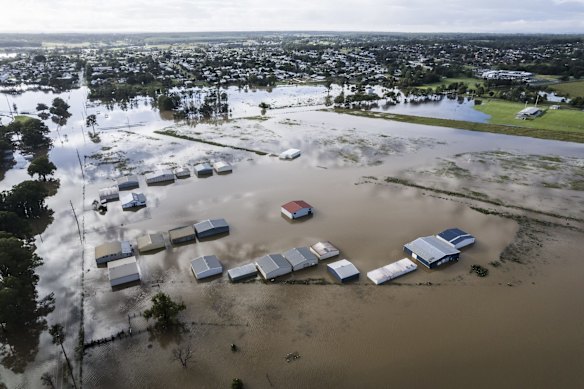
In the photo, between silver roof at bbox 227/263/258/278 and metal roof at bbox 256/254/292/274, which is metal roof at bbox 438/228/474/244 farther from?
silver roof at bbox 227/263/258/278

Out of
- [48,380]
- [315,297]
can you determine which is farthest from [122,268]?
[315,297]

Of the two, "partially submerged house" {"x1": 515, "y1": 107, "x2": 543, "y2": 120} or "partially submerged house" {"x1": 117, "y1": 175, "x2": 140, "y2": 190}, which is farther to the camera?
"partially submerged house" {"x1": 515, "y1": 107, "x2": 543, "y2": 120}

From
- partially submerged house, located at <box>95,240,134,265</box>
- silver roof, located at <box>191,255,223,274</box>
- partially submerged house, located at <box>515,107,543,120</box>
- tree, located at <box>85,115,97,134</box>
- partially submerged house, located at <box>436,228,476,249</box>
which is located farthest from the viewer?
partially submerged house, located at <box>515,107,543,120</box>

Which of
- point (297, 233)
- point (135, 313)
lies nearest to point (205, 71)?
point (297, 233)

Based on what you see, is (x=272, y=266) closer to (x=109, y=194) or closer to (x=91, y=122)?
(x=109, y=194)

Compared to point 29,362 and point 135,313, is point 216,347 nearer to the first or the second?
point 135,313

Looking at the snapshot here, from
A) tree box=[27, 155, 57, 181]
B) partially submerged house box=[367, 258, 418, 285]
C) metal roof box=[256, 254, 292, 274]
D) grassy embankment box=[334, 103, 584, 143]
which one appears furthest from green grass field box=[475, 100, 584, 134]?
tree box=[27, 155, 57, 181]

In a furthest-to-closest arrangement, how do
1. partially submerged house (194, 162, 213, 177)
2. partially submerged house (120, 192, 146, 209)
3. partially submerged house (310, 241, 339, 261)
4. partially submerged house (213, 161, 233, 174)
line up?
partially submerged house (213, 161, 233, 174)
partially submerged house (194, 162, 213, 177)
partially submerged house (120, 192, 146, 209)
partially submerged house (310, 241, 339, 261)

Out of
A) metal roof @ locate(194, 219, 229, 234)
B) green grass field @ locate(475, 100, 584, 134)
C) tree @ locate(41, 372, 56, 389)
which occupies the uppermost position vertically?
green grass field @ locate(475, 100, 584, 134)
